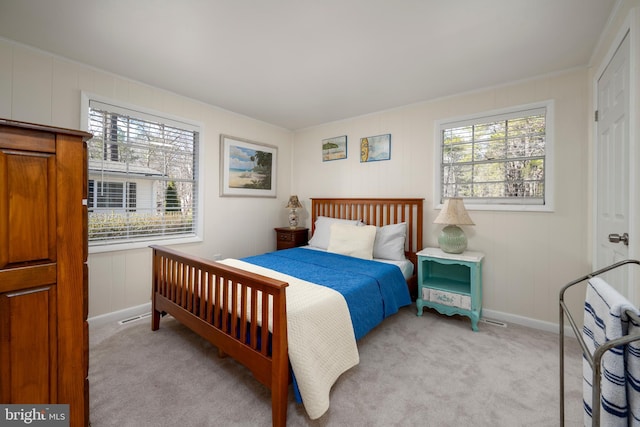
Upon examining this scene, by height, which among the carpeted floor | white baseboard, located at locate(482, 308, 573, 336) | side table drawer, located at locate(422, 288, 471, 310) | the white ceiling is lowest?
the carpeted floor

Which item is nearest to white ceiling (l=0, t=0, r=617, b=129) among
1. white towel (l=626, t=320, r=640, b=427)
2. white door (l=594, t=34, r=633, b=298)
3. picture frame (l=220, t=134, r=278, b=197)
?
white door (l=594, t=34, r=633, b=298)

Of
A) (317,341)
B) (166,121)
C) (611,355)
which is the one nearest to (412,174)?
(317,341)

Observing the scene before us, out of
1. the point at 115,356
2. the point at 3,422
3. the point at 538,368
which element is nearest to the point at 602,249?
the point at 538,368

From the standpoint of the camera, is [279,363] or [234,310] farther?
[234,310]

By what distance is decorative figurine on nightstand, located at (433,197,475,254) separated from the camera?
2.62 metres

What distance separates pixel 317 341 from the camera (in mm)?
1519

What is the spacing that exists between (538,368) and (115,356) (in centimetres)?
313

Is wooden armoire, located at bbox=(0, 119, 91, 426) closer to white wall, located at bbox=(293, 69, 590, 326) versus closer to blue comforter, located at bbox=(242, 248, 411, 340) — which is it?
blue comforter, located at bbox=(242, 248, 411, 340)

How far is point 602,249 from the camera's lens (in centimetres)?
201

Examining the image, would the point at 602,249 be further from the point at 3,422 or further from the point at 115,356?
the point at 115,356

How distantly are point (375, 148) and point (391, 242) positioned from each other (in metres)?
1.29

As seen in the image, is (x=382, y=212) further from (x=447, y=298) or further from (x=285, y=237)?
(x=285, y=237)

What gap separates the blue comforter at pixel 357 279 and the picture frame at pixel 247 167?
1.20 meters

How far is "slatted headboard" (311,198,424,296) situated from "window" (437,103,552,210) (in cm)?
38
